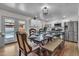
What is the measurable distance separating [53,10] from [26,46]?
1.12m

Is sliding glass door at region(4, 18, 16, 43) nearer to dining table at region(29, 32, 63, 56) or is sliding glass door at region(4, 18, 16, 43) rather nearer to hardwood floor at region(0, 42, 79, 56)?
hardwood floor at region(0, 42, 79, 56)

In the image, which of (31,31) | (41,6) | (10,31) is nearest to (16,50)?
(10,31)

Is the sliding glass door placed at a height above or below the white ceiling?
Result: below

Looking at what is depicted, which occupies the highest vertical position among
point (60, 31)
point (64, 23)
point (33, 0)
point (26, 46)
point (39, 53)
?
point (33, 0)

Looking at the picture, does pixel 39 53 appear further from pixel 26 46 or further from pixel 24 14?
pixel 24 14

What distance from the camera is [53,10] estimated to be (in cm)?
257

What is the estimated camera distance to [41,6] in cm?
255

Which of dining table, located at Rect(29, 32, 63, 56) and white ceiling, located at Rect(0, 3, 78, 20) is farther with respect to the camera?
dining table, located at Rect(29, 32, 63, 56)

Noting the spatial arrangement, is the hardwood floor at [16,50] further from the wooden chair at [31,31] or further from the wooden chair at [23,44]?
the wooden chair at [31,31]


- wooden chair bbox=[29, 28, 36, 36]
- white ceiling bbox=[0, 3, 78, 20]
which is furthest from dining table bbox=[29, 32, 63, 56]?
white ceiling bbox=[0, 3, 78, 20]

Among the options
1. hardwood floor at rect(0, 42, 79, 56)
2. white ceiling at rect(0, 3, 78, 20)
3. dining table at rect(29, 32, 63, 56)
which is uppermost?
white ceiling at rect(0, 3, 78, 20)

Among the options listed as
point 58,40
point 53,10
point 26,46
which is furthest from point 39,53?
point 53,10

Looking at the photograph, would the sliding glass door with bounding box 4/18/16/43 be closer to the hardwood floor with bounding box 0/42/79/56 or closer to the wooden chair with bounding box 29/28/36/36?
the hardwood floor with bounding box 0/42/79/56

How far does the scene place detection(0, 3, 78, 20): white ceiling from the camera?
2506 millimetres
